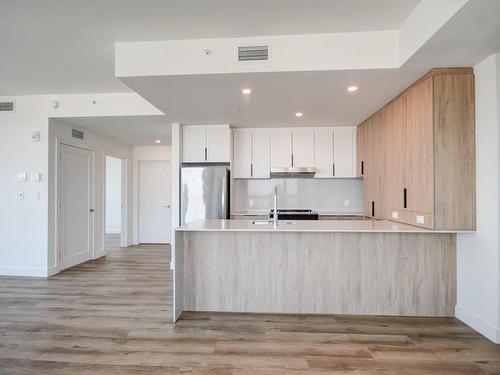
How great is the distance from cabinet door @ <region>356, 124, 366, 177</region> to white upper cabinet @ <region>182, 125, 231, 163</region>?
2180mm

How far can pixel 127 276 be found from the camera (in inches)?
173

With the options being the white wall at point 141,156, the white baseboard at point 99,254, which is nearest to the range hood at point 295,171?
the white wall at point 141,156

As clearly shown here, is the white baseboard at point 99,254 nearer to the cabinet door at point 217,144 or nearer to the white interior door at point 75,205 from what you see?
the white interior door at point 75,205

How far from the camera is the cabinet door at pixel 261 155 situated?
5.12m

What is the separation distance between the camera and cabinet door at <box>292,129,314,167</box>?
5070mm

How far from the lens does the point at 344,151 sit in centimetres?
502

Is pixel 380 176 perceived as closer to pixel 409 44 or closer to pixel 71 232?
pixel 409 44

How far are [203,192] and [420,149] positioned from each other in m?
3.09

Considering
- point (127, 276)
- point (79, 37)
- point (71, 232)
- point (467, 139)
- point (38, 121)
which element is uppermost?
point (79, 37)

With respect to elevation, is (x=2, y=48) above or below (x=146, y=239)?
above

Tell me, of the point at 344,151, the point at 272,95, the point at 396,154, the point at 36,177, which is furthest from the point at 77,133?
the point at 396,154

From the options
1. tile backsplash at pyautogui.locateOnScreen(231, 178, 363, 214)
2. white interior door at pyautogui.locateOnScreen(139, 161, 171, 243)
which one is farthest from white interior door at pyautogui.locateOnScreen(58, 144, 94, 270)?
tile backsplash at pyautogui.locateOnScreen(231, 178, 363, 214)

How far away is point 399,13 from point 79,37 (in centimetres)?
281

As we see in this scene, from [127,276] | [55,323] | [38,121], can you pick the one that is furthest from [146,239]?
[55,323]
